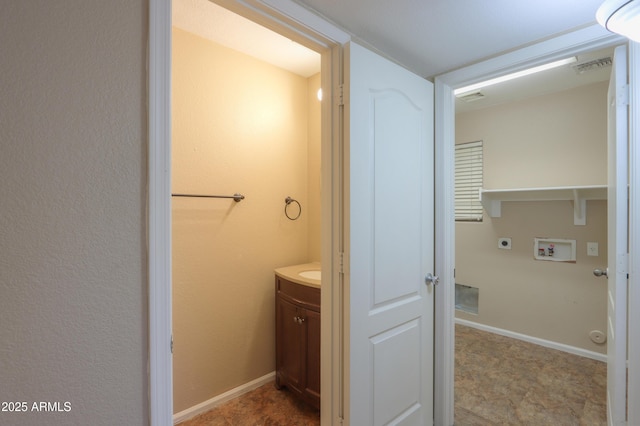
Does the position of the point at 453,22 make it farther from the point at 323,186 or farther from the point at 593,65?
the point at 593,65

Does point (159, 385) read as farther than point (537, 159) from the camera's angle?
No

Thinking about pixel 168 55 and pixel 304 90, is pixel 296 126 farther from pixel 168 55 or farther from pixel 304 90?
pixel 168 55

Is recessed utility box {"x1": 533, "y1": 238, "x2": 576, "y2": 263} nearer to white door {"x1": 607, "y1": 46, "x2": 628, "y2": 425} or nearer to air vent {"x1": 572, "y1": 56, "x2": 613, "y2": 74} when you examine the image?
air vent {"x1": 572, "y1": 56, "x2": 613, "y2": 74}

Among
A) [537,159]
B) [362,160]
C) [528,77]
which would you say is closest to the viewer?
[362,160]

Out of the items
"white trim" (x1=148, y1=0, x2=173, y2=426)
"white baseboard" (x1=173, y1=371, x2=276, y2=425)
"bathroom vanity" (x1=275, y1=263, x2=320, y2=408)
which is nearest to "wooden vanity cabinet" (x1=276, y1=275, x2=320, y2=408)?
"bathroom vanity" (x1=275, y1=263, x2=320, y2=408)

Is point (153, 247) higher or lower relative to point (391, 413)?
higher

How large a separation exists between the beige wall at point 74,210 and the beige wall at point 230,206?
113 centimetres

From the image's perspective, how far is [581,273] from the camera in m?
2.77

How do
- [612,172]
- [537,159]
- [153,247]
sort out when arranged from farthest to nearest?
[537,159] < [612,172] < [153,247]

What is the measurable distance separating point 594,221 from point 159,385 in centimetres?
348

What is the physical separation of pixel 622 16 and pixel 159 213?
1578 millimetres

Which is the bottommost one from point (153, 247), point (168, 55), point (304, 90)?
point (153, 247)

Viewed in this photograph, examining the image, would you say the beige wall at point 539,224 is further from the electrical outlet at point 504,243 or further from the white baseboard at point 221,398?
the white baseboard at point 221,398

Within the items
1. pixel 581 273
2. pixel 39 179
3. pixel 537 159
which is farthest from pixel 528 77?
pixel 39 179
